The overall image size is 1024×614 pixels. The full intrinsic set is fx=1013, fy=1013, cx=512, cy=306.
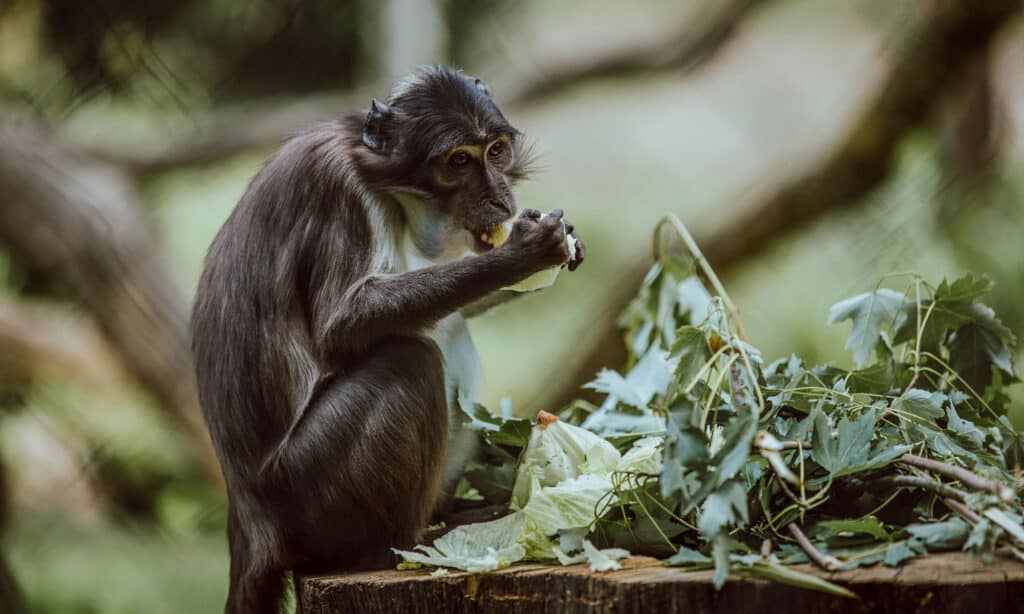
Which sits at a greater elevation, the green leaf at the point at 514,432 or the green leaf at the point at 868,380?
the green leaf at the point at 514,432

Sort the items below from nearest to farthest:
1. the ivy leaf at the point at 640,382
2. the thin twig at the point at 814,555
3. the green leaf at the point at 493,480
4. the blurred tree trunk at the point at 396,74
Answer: the thin twig at the point at 814,555
the green leaf at the point at 493,480
the ivy leaf at the point at 640,382
the blurred tree trunk at the point at 396,74

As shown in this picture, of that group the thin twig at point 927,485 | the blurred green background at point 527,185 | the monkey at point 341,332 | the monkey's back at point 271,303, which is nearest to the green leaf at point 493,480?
the monkey at point 341,332

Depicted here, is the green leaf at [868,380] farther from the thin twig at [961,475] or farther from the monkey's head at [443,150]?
the monkey's head at [443,150]

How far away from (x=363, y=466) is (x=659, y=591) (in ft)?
3.33

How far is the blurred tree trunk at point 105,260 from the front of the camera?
22.2ft

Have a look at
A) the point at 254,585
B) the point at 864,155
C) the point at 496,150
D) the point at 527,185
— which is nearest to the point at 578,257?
the point at 496,150

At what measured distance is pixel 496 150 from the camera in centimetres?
350

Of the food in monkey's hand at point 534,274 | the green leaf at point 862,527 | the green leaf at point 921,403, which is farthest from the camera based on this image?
the food in monkey's hand at point 534,274

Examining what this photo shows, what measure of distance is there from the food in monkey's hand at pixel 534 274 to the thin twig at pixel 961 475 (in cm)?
118

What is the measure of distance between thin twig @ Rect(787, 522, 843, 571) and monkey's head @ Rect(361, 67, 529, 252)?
149 centimetres

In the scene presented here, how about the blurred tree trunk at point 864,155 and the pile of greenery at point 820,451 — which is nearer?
the pile of greenery at point 820,451

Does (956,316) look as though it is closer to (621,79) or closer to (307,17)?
(621,79)

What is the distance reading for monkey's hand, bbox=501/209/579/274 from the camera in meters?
3.09

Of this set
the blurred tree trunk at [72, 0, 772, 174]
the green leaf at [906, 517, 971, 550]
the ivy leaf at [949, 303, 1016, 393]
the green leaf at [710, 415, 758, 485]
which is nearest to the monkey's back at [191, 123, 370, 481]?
the green leaf at [710, 415, 758, 485]
